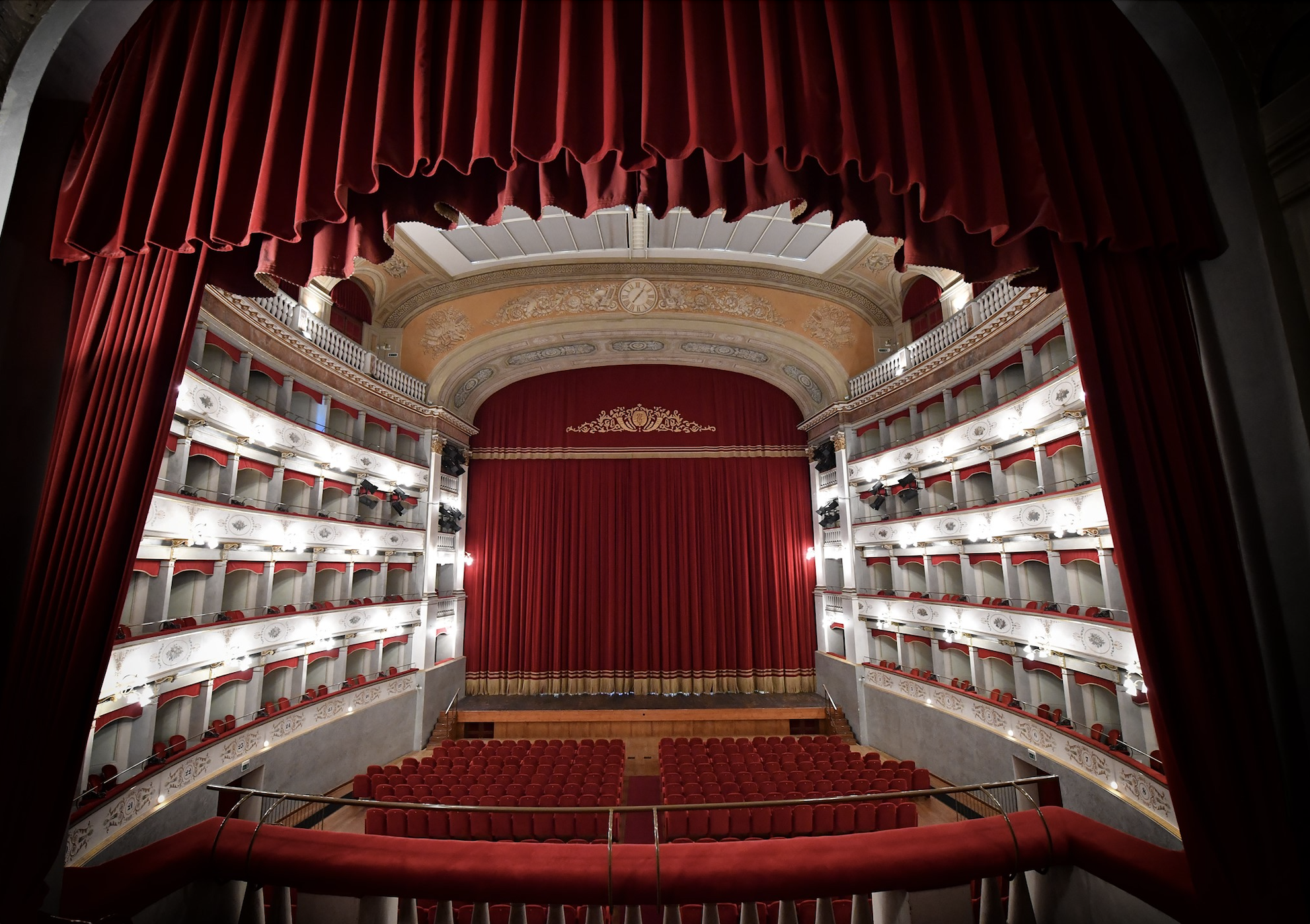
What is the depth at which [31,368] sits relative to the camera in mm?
2574

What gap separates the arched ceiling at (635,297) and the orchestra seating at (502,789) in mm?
8896

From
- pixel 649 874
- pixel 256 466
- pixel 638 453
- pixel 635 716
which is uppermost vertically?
pixel 638 453

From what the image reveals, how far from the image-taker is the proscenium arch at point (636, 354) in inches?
602

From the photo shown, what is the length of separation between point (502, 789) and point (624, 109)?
9276 mm

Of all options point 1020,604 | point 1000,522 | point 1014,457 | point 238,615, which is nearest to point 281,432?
point 238,615

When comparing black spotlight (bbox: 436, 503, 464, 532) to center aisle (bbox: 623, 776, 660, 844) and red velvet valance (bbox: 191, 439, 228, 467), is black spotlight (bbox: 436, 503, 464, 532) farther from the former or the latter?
center aisle (bbox: 623, 776, 660, 844)

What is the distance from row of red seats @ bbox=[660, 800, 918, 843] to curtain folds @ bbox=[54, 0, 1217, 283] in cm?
686

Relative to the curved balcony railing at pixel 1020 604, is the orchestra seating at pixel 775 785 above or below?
below

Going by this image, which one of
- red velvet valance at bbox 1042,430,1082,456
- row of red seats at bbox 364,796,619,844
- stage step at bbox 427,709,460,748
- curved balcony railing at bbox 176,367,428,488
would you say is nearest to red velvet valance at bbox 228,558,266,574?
curved balcony railing at bbox 176,367,428,488

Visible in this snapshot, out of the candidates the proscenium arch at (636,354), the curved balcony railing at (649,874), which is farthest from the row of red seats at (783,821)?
the proscenium arch at (636,354)

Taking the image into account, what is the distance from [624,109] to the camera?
2525 mm

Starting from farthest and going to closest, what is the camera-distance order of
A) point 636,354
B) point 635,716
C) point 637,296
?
point 636,354
point 637,296
point 635,716

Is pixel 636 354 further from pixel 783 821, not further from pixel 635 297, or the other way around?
pixel 783 821

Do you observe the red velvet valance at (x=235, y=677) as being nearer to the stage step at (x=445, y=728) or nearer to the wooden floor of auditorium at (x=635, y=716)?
the wooden floor of auditorium at (x=635, y=716)
